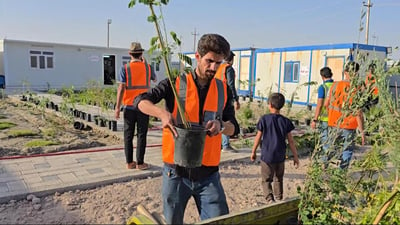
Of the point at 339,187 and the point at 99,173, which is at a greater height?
the point at 339,187

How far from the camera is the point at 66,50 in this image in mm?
24016

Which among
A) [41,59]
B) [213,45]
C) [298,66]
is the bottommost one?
[213,45]

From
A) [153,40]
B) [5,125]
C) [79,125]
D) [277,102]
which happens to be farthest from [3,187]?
[5,125]

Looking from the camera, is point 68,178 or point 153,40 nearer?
point 153,40

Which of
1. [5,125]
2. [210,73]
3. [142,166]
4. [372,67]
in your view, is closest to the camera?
[372,67]

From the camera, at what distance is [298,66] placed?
15.5m

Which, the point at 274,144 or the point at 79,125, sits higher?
the point at 274,144

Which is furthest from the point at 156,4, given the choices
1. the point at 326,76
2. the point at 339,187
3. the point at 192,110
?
the point at 326,76

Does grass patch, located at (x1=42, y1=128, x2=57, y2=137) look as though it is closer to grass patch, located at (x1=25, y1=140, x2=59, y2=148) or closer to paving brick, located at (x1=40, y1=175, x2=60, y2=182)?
grass patch, located at (x1=25, y1=140, x2=59, y2=148)

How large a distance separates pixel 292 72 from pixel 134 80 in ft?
40.0

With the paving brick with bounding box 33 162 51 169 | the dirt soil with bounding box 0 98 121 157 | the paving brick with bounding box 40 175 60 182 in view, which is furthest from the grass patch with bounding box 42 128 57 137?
the paving brick with bounding box 40 175 60 182

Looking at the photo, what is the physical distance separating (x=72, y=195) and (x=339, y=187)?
133 inches

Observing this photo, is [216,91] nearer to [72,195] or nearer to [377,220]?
[377,220]

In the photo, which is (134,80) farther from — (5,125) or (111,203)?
(5,125)
